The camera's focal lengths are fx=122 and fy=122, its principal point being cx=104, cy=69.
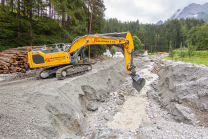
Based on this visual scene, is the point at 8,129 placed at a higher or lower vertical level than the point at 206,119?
higher

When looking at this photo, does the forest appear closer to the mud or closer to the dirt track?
the dirt track

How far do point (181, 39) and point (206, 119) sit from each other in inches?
3332

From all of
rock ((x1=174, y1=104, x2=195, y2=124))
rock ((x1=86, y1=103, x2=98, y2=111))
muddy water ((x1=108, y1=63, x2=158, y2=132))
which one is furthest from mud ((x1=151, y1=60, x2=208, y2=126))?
rock ((x1=86, y1=103, x2=98, y2=111))

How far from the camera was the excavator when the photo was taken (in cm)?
843

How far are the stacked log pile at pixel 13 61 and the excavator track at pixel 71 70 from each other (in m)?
6.61

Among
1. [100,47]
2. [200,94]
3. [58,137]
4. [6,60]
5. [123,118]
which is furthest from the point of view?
[100,47]

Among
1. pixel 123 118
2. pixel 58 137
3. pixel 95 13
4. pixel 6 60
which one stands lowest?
pixel 123 118

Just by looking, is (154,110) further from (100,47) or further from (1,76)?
(100,47)

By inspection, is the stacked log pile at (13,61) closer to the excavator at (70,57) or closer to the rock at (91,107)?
the excavator at (70,57)

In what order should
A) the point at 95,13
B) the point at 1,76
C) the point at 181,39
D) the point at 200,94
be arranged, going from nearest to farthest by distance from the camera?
the point at 200,94 → the point at 1,76 → the point at 95,13 → the point at 181,39

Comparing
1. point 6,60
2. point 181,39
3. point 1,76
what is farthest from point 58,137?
point 181,39

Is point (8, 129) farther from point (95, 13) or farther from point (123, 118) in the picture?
point (95, 13)

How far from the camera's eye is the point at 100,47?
25.1 m

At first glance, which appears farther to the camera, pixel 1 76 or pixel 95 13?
pixel 95 13
